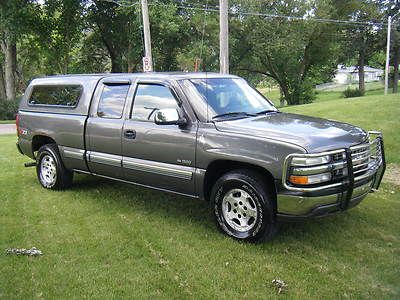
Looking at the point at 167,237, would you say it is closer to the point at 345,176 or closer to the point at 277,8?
the point at 345,176

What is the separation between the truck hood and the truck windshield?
22 cm

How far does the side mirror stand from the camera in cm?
459

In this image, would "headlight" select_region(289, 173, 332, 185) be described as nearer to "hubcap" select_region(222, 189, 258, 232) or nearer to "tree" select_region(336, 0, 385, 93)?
"hubcap" select_region(222, 189, 258, 232)

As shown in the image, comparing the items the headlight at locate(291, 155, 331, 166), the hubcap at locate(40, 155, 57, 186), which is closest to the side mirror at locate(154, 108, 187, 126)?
the headlight at locate(291, 155, 331, 166)

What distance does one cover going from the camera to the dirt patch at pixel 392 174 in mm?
6966

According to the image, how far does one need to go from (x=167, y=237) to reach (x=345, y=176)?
2049mm

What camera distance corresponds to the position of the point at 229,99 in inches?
202

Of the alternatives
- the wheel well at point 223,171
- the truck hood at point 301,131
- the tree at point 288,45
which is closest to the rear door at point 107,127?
the wheel well at point 223,171

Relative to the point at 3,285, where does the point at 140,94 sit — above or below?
above

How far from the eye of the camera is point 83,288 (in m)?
3.63

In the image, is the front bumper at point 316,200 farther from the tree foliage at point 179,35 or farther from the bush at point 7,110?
the bush at point 7,110

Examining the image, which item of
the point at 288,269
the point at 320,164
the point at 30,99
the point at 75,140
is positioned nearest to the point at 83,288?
the point at 288,269

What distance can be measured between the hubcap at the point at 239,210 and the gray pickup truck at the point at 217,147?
1cm

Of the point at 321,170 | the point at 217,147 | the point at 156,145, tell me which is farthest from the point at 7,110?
the point at 321,170
